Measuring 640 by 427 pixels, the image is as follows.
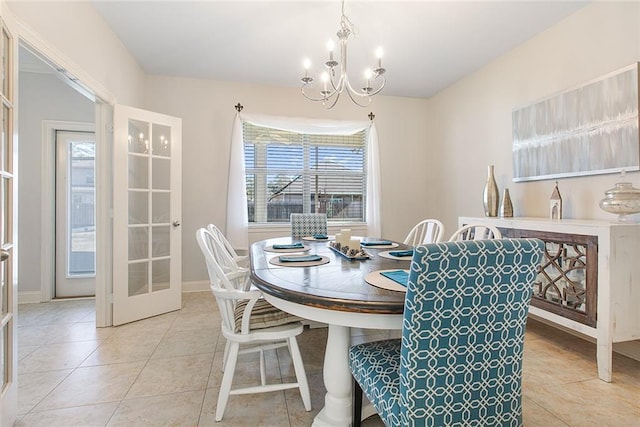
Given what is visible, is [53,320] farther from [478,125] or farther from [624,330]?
[478,125]

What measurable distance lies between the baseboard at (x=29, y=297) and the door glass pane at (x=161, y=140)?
81.0 inches

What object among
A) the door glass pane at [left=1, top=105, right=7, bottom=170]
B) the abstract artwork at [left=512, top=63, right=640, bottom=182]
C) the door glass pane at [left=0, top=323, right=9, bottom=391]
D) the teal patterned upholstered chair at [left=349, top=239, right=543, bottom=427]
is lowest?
the door glass pane at [left=0, top=323, right=9, bottom=391]

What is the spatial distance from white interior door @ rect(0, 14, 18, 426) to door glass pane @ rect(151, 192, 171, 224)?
162 cm

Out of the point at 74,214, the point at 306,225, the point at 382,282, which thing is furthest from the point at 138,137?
the point at 382,282

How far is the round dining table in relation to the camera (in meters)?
1.10

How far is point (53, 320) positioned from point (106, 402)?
69.4 inches

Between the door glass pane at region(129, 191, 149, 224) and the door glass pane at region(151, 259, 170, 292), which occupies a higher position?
the door glass pane at region(129, 191, 149, 224)

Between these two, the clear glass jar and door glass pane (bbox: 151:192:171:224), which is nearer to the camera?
the clear glass jar

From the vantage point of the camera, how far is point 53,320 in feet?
9.44

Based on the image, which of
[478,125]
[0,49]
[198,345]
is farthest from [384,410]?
[478,125]

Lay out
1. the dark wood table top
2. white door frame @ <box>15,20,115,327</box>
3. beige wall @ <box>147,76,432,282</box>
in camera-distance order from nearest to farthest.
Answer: the dark wood table top < white door frame @ <box>15,20,115,327</box> < beige wall @ <box>147,76,432,282</box>

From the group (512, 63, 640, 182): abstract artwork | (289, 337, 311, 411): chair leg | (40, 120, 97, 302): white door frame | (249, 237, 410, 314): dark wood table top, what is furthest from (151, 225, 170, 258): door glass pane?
(512, 63, 640, 182): abstract artwork

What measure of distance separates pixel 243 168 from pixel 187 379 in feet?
8.25

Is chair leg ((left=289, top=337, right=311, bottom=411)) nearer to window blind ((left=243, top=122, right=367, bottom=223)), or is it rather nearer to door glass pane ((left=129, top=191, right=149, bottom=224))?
door glass pane ((left=129, top=191, right=149, bottom=224))
